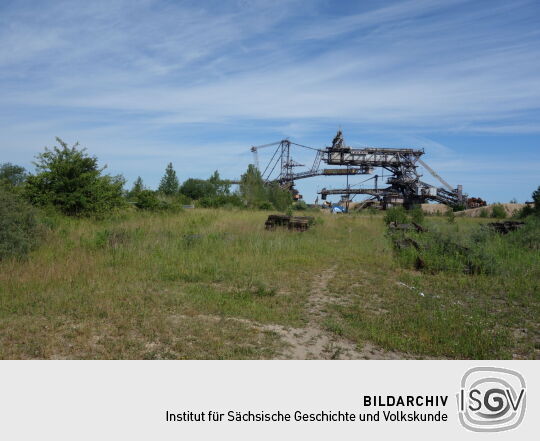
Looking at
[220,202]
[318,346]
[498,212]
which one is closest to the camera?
[318,346]

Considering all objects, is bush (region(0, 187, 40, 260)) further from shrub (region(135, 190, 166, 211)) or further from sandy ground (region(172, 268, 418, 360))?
shrub (region(135, 190, 166, 211))

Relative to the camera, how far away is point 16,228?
10180 mm

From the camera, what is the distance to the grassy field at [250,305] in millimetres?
4797

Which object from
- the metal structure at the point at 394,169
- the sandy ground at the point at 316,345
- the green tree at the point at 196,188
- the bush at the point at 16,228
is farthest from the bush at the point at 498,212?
the bush at the point at 16,228

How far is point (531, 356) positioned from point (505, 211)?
34.3 meters

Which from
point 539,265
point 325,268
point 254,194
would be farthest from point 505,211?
point 325,268

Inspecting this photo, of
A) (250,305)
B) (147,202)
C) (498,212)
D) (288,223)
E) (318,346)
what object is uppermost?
(147,202)

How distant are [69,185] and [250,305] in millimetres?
13935

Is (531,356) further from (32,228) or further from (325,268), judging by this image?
(32,228)

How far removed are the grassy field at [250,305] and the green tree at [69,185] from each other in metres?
5.73

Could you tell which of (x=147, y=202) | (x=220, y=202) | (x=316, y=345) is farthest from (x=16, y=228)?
(x=220, y=202)

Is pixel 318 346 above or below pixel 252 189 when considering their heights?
below

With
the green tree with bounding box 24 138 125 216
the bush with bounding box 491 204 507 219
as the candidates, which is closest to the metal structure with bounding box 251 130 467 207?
the bush with bounding box 491 204 507 219

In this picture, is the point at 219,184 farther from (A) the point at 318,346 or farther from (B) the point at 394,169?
(A) the point at 318,346
